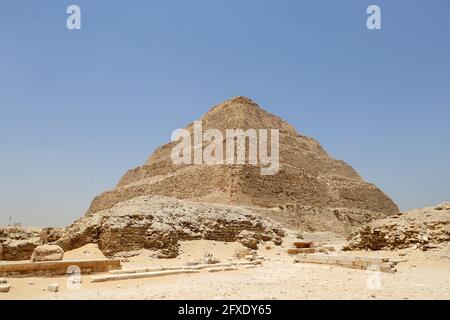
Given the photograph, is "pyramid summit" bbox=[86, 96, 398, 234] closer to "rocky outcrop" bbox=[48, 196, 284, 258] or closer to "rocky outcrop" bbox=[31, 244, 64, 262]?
"rocky outcrop" bbox=[48, 196, 284, 258]

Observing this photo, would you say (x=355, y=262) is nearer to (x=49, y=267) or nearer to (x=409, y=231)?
(x=409, y=231)

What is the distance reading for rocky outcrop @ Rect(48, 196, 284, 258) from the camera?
54.0ft

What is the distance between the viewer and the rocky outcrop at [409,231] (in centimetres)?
1404

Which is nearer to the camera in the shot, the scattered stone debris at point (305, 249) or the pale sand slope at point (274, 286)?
the pale sand slope at point (274, 286)

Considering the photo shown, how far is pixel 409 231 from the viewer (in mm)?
14859

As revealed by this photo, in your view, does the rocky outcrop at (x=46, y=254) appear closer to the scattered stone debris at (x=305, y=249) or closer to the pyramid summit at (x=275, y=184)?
the scattered stone debris at (x=305, y=249)

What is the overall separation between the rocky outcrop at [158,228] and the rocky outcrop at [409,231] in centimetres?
621

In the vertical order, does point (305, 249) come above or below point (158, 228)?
below

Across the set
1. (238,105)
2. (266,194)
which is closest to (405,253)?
(266,194)

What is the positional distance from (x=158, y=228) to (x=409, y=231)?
10.1 metres

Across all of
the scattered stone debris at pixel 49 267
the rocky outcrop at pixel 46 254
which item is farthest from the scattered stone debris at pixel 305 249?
the rocky outcrop at pixel 46 254

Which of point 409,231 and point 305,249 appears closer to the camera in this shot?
point 409,231

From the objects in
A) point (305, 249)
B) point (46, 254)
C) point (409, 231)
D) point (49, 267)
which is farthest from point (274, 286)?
point (305, 249)
